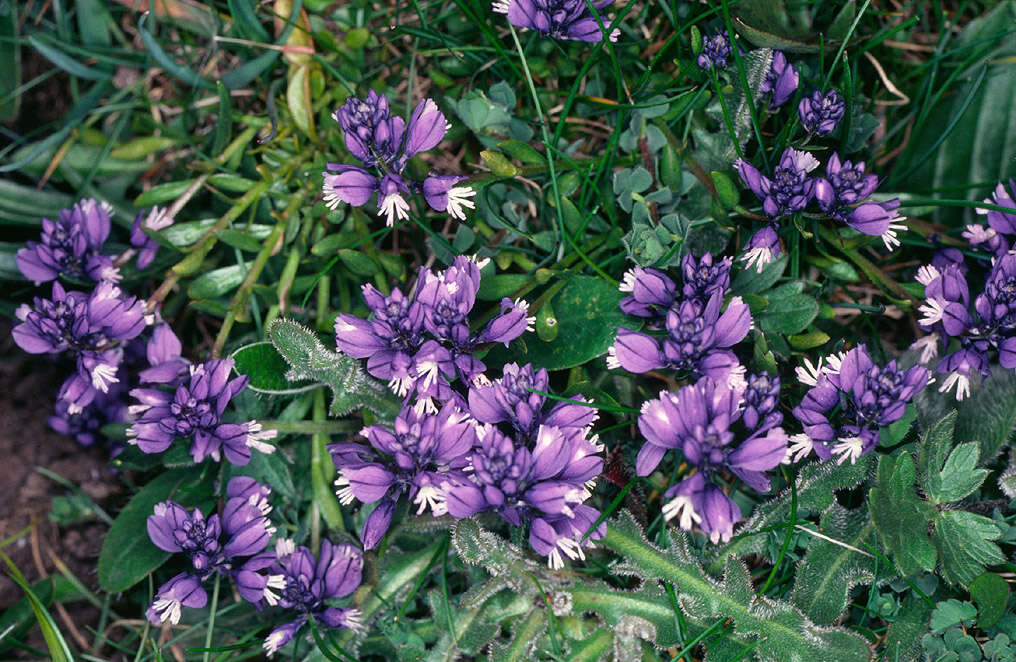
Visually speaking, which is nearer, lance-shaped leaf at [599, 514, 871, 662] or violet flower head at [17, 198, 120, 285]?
lance-shaped leaf at [599, 514, 871, 662]

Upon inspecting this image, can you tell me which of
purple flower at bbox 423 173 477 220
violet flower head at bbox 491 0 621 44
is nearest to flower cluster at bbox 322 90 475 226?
purple flower at bbox 423 173 477 220

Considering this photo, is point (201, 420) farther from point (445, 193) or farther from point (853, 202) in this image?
point (853, 202)

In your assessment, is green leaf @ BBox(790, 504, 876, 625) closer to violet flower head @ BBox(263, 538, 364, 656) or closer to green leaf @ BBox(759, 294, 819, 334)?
green leaf @ BBox(759, 294, 819, 334)

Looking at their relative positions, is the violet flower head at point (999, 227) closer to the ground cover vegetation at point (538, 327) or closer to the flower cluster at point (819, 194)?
the ground cover vegetation at point (538, 327)

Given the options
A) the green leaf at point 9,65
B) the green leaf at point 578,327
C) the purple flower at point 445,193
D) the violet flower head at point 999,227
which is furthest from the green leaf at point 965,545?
the green leaf at point 9,65

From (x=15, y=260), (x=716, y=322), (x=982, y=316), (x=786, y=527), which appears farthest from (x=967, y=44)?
(x=15, y=260)

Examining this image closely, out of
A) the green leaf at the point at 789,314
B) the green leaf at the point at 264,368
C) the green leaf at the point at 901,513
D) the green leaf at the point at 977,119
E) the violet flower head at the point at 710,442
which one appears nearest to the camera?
the violet flower head at the point at 710,442
